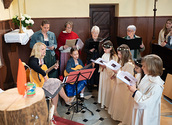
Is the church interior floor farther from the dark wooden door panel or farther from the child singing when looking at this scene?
the dark wooden door panel

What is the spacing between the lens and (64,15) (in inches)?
240

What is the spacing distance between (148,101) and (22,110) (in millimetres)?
1646

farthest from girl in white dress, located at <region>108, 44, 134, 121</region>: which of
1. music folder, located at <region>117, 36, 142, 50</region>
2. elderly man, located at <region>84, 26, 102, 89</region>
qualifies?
elderly man, located at <region>84, 26, 102, 89</region>

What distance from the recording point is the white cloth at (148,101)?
2592 millimetres

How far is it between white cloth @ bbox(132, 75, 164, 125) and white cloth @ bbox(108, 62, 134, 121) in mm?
715

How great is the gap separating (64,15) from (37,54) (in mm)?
2689

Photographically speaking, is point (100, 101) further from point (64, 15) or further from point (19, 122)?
→ point (64, 15)

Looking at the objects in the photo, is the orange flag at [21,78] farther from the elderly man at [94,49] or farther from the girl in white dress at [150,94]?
the elderly man at [94,49]

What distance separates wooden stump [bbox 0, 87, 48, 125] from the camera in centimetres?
228

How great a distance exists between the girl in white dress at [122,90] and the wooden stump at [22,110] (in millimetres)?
1647

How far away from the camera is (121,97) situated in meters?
3.71

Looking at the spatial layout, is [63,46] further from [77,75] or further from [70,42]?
[77,75]

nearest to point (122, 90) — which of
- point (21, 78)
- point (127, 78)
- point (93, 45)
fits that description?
point (127, 78)

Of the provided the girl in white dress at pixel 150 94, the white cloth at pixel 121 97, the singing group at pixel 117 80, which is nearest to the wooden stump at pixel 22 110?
the singing group at pixel 117 80
